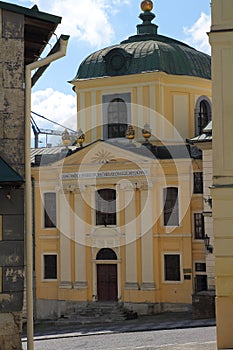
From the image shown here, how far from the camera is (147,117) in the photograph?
37688mm

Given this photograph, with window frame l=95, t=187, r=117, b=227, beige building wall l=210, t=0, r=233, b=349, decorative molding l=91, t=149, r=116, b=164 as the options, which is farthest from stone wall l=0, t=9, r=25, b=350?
window frame l=95, t=187, r=117, b=227

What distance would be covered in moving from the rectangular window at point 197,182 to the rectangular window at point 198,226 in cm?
116

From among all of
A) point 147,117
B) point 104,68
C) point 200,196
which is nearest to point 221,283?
point 200,196

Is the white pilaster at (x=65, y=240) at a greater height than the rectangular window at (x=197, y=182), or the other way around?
the rectangular window at (x=197, y=182)

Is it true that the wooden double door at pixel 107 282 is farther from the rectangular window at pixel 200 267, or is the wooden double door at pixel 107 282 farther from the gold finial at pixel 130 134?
the gold finial at pixel 130 134

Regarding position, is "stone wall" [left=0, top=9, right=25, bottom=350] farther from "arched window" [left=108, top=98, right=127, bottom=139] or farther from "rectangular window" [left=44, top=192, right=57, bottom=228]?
"arched window" [left=108, top=98, right=127, bottom=139]

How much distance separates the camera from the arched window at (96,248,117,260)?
36.8 metres

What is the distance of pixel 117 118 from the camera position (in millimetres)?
38500

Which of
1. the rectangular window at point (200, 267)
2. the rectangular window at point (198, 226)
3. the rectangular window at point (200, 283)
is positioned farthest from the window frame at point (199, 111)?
the rectangular window at point (200, 283)

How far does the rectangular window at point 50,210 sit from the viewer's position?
124 feet

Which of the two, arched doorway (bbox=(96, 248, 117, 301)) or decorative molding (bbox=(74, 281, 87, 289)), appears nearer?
arched doorway (bbox=(96, 248, 117, 301))

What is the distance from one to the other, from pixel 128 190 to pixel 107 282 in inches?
183

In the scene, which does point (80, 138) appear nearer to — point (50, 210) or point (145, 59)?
point (50, 210)

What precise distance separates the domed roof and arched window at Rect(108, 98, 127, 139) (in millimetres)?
1586
